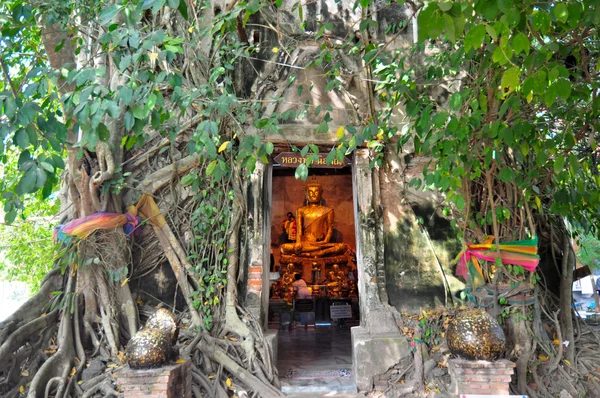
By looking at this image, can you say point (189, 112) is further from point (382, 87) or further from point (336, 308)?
point (336, 308)

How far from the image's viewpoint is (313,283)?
8930mm

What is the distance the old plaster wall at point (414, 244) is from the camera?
5262 millimetres

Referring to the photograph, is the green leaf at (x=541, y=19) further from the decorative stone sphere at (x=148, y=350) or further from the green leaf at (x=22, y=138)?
the decorative stone sphere at (x=148, y=350)

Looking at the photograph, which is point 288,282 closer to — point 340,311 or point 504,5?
point 340,311

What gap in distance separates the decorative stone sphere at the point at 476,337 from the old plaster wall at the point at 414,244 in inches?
63.5

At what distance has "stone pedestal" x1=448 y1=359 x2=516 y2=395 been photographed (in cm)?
341

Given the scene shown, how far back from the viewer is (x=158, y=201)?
5.07 metres

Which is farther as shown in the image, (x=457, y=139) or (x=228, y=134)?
(x=228, y=134)

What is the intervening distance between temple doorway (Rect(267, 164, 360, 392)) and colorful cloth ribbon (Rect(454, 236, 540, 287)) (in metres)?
1.69

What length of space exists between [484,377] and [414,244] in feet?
7.00

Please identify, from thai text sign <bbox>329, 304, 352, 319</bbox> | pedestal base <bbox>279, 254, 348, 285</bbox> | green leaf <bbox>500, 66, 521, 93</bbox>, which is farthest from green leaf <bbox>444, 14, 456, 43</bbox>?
pedestal base <bbox>279, 254, 348, 285</bbox>

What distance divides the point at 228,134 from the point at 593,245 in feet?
33.9

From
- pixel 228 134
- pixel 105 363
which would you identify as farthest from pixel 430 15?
pixel 105 363

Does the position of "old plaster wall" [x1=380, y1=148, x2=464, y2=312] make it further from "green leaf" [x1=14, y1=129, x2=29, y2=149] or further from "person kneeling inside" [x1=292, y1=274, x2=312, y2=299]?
"green leaf" [x1=14, y1=129, x2=29, y2=149]
